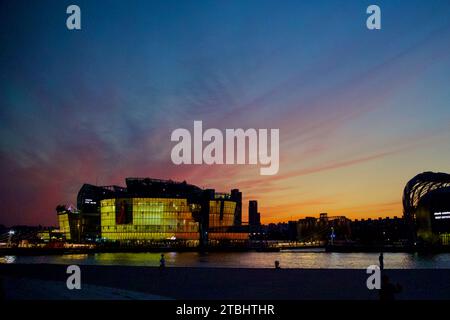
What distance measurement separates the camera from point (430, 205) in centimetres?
13850

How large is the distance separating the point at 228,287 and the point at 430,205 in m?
128

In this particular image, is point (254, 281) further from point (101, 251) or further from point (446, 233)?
point (446, 233)

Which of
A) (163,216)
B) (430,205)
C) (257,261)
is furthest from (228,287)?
(163,216)

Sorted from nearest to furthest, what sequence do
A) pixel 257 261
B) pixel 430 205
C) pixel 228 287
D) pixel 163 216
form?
pixel 228 287
pixel 257 261
pixel 430 205
pixel 163 216

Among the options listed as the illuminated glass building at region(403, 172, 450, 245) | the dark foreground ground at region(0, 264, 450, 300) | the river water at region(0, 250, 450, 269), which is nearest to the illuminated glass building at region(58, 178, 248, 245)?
the river water at region(0, 250, 450, 269)

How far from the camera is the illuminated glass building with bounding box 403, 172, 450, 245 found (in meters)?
135

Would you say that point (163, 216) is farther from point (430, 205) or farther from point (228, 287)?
point (228, 287)

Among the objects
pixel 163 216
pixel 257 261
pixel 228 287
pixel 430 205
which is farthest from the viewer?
pixel 163 216

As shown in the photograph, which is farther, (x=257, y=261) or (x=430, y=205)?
(x=430, y=205)

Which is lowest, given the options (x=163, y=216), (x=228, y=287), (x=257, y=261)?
(x=257, y=261)

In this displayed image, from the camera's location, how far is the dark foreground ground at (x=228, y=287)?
2330 cm

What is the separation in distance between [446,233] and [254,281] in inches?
5152
